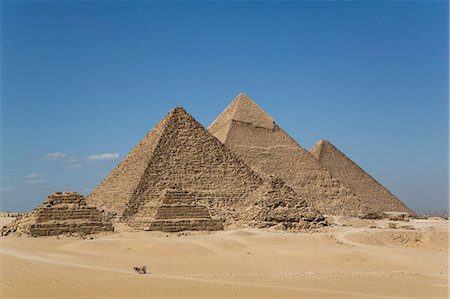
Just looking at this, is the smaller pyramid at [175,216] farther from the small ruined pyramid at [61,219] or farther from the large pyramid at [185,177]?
the large pyramid at [185,177]

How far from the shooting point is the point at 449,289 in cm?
1678

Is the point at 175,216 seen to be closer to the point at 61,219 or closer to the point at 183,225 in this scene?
the point at 183,225

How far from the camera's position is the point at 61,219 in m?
29.6

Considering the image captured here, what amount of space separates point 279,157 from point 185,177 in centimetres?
1606

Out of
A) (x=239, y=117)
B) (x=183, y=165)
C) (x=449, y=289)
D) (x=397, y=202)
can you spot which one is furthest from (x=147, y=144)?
(x=449, y=289)

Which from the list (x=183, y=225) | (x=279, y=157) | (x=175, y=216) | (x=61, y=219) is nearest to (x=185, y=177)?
(x=175, y=216)

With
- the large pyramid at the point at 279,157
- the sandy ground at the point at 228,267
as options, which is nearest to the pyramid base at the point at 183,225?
the sandy ground at the point at 228,267

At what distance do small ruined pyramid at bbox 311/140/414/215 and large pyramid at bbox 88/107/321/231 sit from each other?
2044cm

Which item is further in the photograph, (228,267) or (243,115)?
(243,115)

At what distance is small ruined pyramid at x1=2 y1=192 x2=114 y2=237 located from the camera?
94.9 ft

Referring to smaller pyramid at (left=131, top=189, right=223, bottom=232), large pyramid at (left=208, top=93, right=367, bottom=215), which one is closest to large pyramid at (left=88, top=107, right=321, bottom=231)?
smaller pyramid at (left=131, top=189, right=223, bottom=232)

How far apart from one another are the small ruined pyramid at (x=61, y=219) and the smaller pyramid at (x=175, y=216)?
2.66 metres

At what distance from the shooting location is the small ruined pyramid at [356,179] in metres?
66.7

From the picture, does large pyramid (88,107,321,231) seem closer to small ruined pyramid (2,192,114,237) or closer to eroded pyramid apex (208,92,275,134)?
small ruined pyramid (2,192,114,237)
